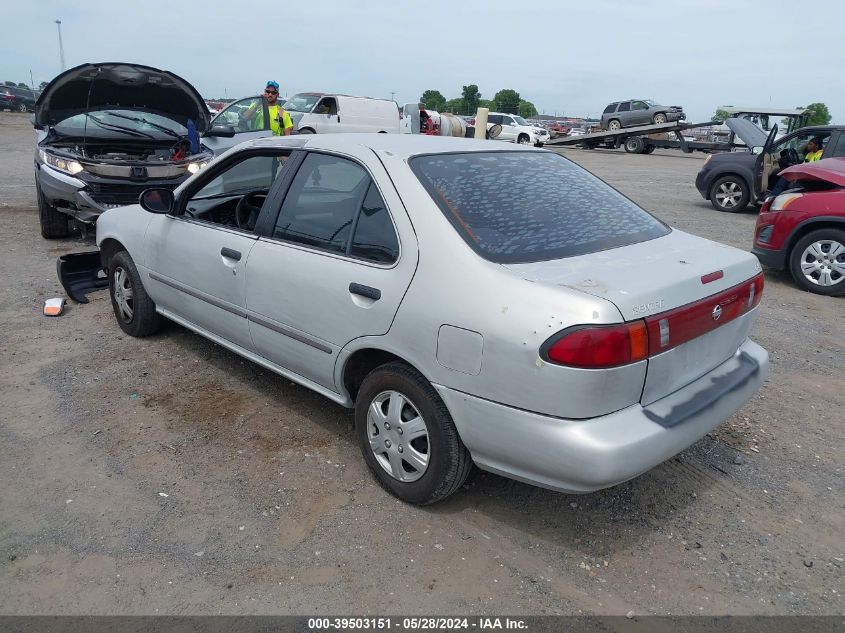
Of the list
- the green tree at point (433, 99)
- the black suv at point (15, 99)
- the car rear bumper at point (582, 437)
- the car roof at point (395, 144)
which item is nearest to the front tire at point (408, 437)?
the car rear bumper at point (582, 437)

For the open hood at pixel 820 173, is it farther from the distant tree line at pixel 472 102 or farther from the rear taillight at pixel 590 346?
the distant tree line at pixel 472 102

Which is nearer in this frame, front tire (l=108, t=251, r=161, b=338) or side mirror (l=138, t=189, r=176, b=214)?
side mirror (l=138, t=189, r=176, b=214)

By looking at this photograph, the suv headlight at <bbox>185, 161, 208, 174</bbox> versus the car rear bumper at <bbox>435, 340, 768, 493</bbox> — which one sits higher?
the suv headlight at <bbox>185, 161, 208, 174</bbox>

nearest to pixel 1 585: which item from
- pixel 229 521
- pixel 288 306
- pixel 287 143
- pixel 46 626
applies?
pixel 46 626

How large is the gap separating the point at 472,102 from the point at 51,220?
74662 mm

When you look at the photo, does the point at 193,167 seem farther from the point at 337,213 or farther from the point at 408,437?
the point at 408,437

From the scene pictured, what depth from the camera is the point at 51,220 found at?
316 inches

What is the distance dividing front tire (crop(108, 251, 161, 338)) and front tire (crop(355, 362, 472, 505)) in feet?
7.84

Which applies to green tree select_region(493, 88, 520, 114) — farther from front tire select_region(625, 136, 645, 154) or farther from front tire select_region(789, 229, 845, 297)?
front tire select_region(789, 229, 845, 297)

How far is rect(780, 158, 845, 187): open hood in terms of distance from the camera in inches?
267

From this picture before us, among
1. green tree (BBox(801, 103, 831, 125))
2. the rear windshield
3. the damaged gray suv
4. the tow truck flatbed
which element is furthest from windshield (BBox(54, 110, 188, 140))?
the tow truck flatbed

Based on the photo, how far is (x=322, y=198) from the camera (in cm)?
339

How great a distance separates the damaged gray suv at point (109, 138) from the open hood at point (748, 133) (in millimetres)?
7250

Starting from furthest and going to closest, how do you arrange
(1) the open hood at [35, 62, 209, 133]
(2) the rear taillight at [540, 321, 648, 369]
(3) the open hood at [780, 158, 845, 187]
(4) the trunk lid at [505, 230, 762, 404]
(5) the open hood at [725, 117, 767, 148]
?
(5) the open hood at [725, 117, 767, 148] < (1) the open hood at [35, 62, 209, 133] < (3) the open hood at [780, 158, 845, 187] < (4) the trunk lid at [505, 230, 762, 404] < (2) the rear taillight at [540, 321, 648, 369]
